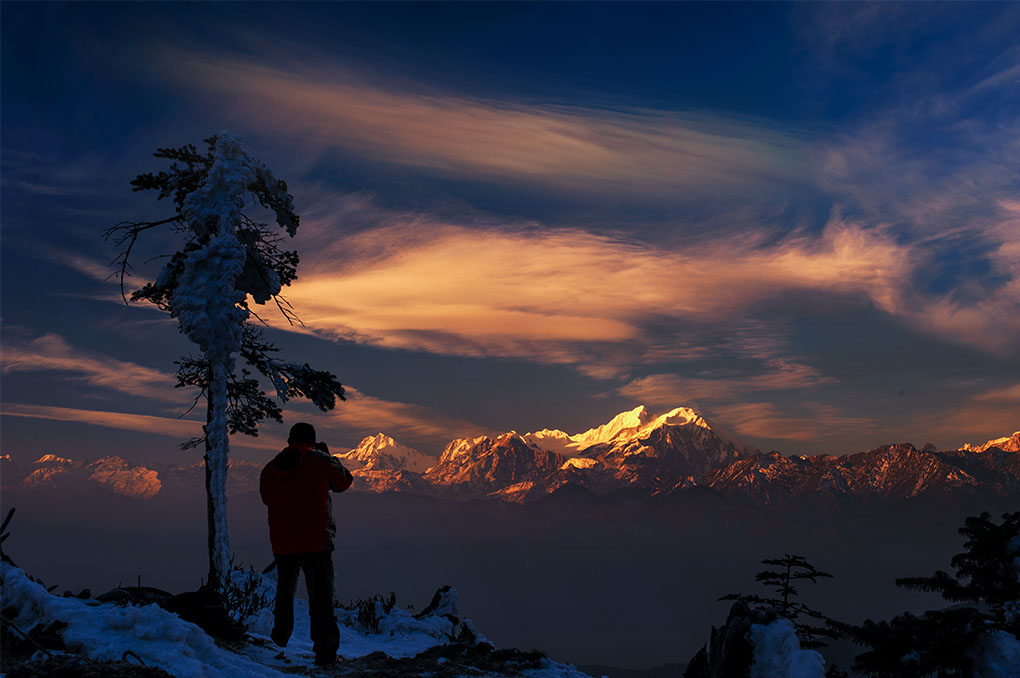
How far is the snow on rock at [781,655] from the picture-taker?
263 inches

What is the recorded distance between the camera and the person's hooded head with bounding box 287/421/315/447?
838 cm

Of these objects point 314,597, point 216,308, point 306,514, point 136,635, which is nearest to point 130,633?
point 136,635

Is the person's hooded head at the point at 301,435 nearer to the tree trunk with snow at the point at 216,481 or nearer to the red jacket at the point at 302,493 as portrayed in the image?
the red jacket at the point at 302,493

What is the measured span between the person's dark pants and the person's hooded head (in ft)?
3.95

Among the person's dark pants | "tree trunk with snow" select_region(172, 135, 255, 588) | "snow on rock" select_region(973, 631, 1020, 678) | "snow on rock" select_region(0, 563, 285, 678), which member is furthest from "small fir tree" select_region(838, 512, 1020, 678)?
"tree trunk with snow" select_region(172, 135, 255, 588)

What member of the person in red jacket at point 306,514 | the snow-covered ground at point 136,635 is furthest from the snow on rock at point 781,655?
the snow-covered ground at point 136,635

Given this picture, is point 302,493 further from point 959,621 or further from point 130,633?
point 959,621

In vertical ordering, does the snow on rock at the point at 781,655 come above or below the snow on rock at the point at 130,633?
above

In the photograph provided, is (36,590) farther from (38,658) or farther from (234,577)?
(234,577)

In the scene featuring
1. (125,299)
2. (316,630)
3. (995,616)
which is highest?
(125,299)

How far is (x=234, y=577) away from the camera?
17.0 m

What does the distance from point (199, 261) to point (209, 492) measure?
5.17 metres

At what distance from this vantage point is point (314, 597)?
8.38m

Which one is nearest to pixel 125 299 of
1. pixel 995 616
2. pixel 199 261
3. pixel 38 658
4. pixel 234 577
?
pixel 199 261
